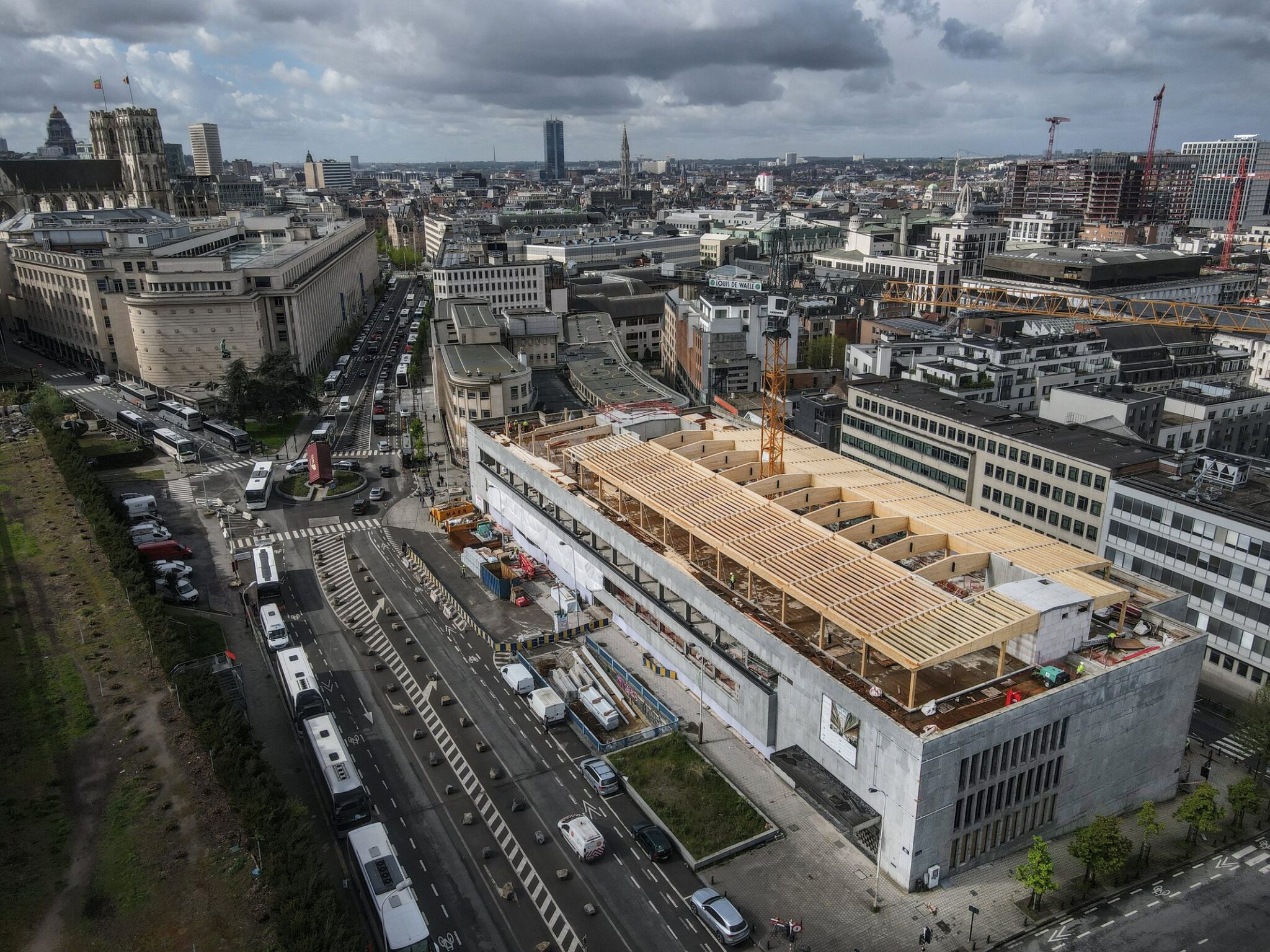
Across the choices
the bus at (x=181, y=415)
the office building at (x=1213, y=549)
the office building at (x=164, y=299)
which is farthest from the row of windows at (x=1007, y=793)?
the office building at (x=164, y=299)

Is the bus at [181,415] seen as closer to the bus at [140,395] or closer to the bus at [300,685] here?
the bus at [140,395]

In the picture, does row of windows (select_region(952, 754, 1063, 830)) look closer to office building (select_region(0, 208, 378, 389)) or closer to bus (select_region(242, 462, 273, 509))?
bus (select_region(242, 462, 273, 509))

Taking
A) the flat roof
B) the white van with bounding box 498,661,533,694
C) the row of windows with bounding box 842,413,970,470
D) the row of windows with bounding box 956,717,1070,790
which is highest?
the flat roof

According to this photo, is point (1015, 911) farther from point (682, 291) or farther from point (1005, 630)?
point (682, 291)

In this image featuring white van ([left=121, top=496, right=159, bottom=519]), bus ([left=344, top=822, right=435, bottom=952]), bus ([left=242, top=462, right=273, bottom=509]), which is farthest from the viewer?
bus ([left=242, top=462, right=273, bottom=509])

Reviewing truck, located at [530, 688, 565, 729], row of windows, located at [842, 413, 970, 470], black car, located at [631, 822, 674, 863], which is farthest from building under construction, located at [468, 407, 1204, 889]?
row of windows, located at [842, 413, 970, 470]

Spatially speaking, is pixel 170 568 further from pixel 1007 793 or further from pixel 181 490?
pixel 1007 793
